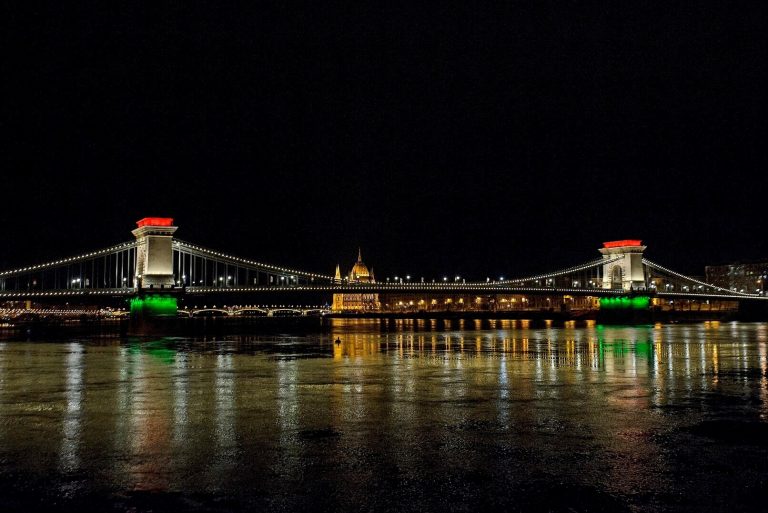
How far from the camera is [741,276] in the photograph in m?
167

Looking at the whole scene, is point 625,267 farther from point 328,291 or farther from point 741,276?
point 741,276

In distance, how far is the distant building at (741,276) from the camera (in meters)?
158

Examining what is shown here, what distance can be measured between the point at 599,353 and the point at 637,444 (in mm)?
21933

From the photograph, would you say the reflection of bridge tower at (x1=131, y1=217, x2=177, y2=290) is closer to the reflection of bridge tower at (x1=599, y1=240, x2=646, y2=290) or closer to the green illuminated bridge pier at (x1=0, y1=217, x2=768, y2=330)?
the green illuminated bridge pier at (x1=0, y1=217, x2=768, y2=330)

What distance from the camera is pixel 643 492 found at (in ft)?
27.5

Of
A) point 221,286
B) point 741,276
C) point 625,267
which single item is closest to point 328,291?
point 221,286

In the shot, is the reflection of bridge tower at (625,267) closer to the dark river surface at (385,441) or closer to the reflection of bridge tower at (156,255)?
the reflection of bridge tower at (156,255)

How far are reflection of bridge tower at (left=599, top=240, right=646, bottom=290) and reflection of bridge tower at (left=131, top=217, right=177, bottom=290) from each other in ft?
223

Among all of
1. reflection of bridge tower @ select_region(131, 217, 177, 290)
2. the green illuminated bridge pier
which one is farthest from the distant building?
reflection of bridge tower @ select_region(131, 217, 177, 290)

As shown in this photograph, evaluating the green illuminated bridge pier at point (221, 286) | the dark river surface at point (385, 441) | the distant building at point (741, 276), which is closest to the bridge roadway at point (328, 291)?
the green illuminated bridge pier at point (221, 286)

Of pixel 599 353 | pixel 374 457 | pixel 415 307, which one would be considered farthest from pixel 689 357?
pixel 415 307

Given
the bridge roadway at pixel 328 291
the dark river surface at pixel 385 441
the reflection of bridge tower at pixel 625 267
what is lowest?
the dark river surface at pixel 385 441

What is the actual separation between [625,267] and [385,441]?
114 meters

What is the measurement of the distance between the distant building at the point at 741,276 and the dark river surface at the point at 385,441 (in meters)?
153
